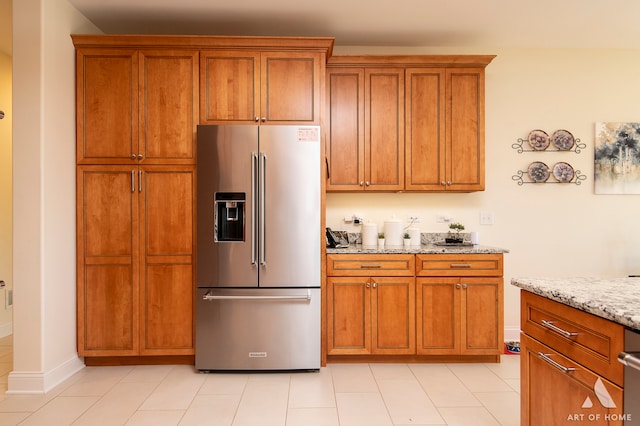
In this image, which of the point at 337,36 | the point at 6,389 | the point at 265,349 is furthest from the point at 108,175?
the point at 337,36

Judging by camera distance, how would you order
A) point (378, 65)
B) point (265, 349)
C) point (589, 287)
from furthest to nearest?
point (378, 65) < point (265, 349) < point (589, 287)

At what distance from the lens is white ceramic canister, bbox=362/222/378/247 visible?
A: 131 inches

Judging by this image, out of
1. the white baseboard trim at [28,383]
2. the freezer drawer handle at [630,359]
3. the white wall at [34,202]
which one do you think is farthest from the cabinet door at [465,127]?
the white baseboard trim at [28,383]

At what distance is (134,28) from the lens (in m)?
3.18

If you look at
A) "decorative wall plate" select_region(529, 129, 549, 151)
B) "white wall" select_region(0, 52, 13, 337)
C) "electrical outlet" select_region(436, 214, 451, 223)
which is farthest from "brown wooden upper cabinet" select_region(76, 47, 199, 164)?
"decorative wall plate" select_region(529, 129, 549, 151)

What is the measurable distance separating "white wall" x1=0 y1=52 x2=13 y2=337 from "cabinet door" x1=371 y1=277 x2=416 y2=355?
11.7 feet

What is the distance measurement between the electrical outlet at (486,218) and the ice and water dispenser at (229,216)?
7.34ft

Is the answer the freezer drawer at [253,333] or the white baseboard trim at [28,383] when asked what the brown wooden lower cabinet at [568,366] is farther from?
the white baseboard trim at [28,383]

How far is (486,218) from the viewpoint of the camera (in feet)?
11.5

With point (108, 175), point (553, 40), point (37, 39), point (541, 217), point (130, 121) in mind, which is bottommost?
point (541, 217)

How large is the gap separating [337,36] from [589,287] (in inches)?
109

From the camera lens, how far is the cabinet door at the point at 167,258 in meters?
2.82

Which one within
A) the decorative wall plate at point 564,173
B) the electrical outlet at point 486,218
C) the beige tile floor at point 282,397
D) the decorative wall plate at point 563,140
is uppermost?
the decorative wall plate at point 563,140

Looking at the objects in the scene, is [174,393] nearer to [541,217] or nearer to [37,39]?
[37,39]
